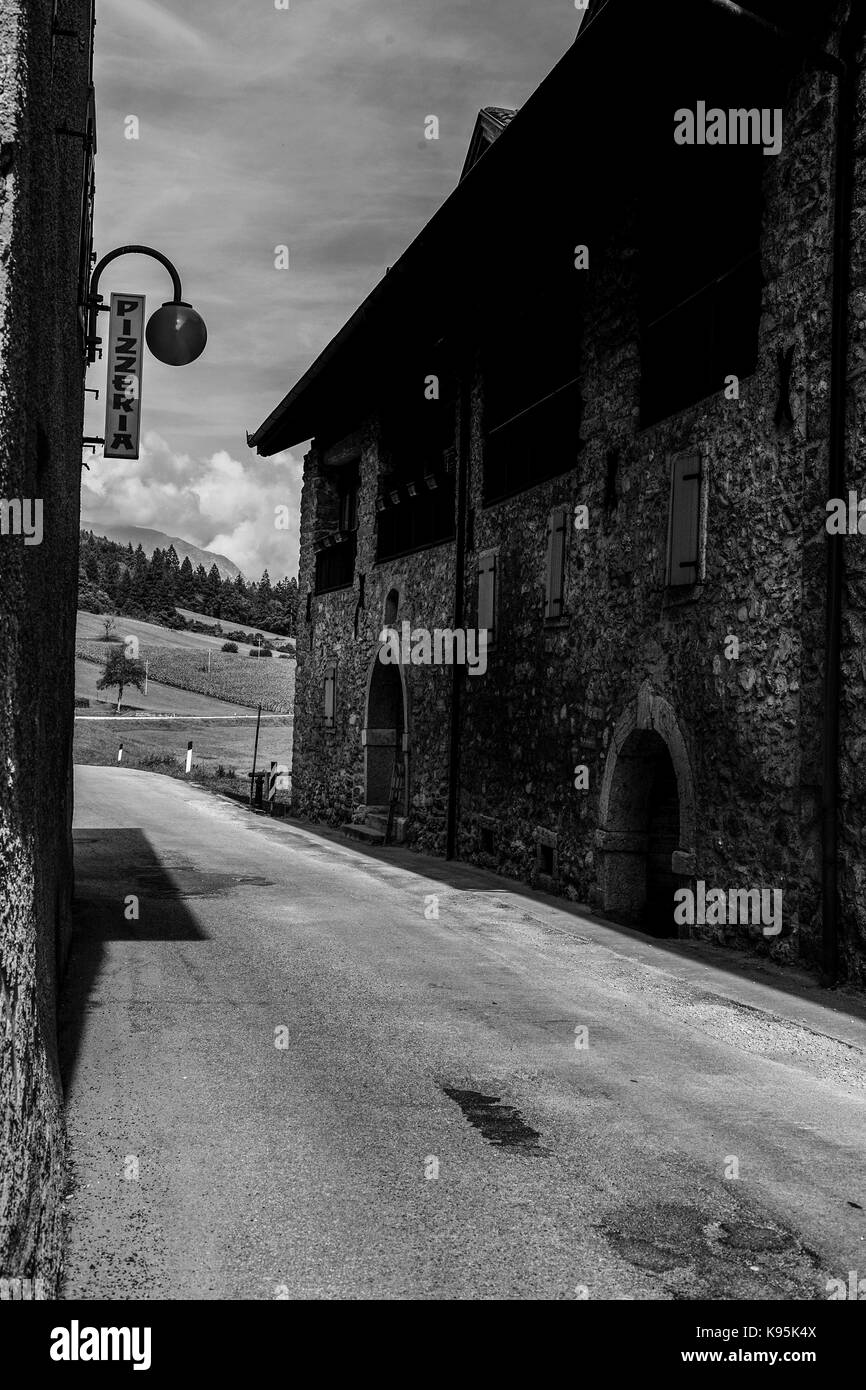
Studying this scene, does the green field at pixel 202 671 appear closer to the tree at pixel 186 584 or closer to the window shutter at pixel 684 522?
the tree at pixel 186 584

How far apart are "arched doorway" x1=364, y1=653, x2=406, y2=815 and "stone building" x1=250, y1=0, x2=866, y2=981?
154 cm

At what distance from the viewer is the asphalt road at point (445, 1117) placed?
11.5 ft

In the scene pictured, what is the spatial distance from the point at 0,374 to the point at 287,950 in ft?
18.5

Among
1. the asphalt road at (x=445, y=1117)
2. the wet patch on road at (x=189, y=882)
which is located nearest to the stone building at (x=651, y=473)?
the asphalt road at (x=445, y=1117)

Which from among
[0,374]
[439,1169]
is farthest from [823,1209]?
[0,374]

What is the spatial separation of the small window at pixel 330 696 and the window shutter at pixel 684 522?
11.9m

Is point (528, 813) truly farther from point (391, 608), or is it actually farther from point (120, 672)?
point (120, 672)

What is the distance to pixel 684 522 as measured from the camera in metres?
9.62

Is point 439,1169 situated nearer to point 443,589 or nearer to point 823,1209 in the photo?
point 823,1209

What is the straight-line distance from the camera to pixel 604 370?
37.8 ft

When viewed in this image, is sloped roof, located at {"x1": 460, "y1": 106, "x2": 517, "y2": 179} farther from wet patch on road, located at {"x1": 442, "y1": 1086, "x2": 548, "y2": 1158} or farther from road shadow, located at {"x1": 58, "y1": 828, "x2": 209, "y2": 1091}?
wet patch on road, located at {"x1": 442, "y1": 1086, "x2": 548, "y2": 1158}

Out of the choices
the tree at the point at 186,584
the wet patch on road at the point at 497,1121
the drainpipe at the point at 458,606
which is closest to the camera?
the wet patch on road at the point at 497,1121

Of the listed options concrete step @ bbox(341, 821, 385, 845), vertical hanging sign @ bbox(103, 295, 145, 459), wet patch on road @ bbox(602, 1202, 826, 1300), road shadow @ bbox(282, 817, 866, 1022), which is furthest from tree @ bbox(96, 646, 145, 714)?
wet patch on road @ bbox(602, 1202, 826, 1300)

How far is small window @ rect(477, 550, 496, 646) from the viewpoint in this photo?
14305 millimetres
